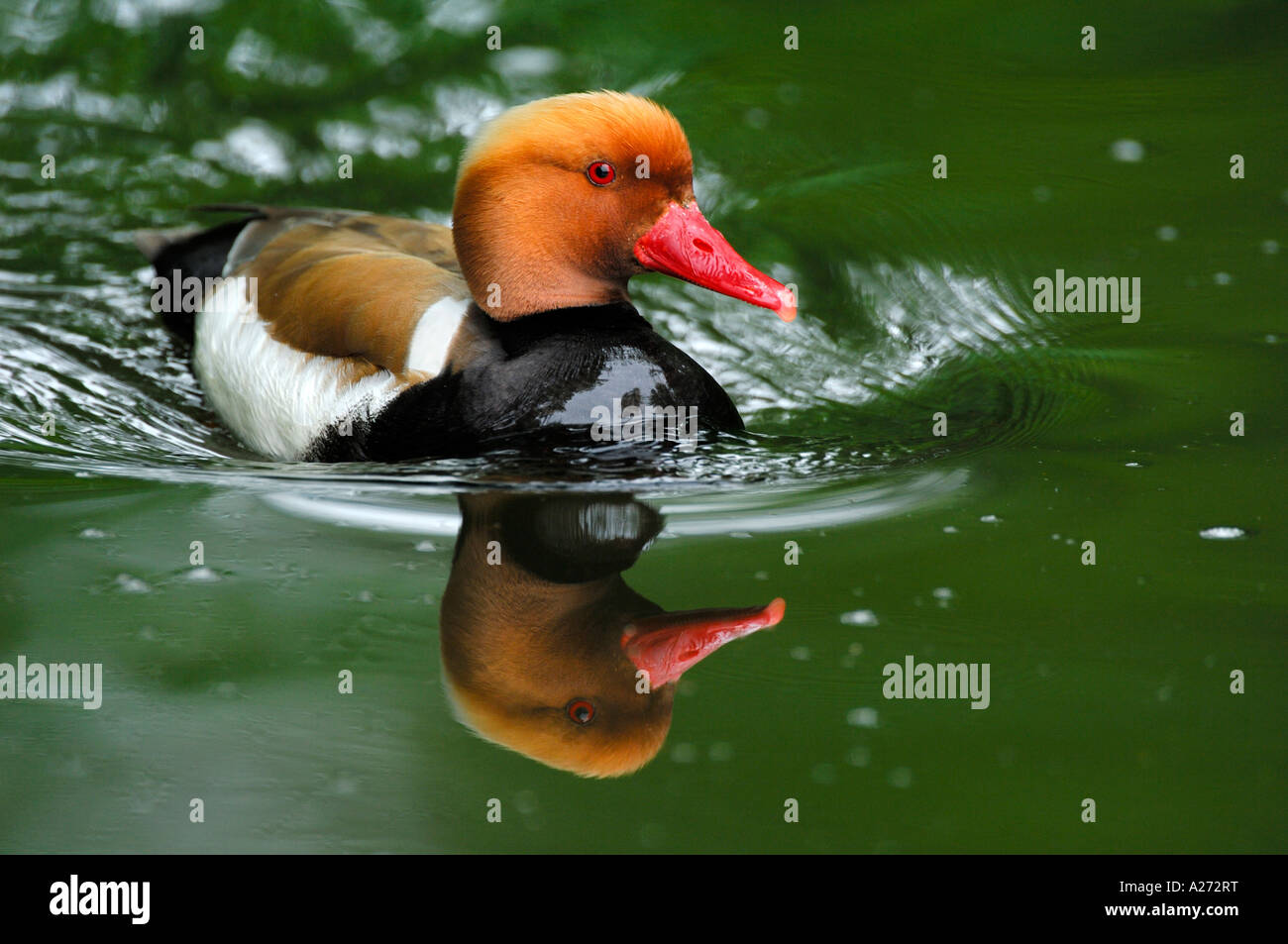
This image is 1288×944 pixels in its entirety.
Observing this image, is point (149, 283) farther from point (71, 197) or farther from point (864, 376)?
point (864, 376)

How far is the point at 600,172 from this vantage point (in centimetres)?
461

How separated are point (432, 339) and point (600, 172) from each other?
71cm

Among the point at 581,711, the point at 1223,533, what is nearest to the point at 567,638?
the point at 581,711

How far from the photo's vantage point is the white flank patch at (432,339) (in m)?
4.64

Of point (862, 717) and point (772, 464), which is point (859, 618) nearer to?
point (862, 717)

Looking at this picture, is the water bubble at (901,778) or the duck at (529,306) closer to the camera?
the water bubble at (901,778)

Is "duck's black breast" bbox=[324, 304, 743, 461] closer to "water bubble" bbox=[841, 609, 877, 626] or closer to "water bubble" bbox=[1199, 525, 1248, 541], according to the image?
"water bubble" bbox=[841, 609, 877, 626]

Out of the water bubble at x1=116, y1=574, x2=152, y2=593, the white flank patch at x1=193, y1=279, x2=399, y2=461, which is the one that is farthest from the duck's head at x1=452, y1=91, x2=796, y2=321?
the water bubble at x1=116, y1=574, x2=152, y2=593

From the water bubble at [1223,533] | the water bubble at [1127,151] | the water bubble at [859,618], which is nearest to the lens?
the water bubble at [859,618]

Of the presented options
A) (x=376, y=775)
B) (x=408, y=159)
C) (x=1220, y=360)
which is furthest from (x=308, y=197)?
(x=376, y=775)

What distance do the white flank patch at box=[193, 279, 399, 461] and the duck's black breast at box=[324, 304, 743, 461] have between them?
12cm

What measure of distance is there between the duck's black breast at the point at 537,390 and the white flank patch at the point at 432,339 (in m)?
0.04

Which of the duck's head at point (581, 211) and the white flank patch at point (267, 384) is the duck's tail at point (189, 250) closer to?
the white flank patch at point (267, 384)

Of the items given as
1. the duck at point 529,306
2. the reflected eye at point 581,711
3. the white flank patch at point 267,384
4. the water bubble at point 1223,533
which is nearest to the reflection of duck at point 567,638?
the reflected eye at point 581,711
